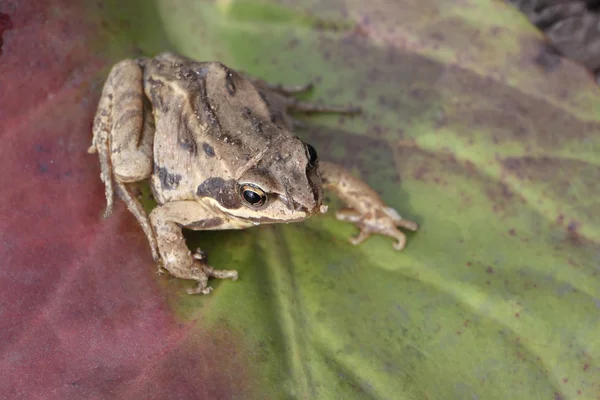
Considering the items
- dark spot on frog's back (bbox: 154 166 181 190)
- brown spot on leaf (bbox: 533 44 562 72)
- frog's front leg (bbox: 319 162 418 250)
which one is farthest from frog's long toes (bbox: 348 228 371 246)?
brown spot on leaf (bbox: 533 44 562 72)

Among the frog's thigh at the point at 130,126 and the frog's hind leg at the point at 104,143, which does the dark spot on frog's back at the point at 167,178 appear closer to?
the frog's thigh at the point at 130,126

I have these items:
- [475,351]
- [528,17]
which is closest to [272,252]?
[475,351]

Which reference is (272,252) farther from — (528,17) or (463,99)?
(528,17)

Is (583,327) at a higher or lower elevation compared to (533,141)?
lower

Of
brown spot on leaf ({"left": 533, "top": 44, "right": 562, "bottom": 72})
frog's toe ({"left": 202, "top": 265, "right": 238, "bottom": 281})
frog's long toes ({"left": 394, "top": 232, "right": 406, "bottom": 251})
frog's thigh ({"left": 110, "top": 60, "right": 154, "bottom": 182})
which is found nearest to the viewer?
frog's toe ({"left": 202, "top": 265, "right": 238, "bottom": 281})

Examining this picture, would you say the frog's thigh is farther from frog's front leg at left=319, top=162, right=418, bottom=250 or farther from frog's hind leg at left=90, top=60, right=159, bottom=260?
frog's front leg at left=319, top=162, right=418, bottom=250

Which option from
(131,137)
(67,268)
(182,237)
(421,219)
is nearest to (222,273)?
(182,237)
